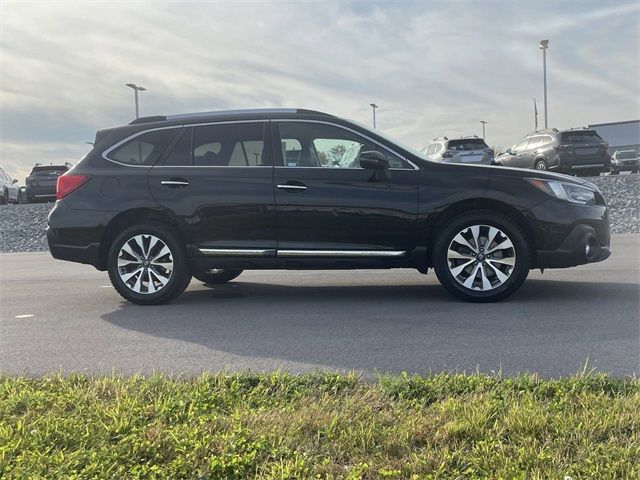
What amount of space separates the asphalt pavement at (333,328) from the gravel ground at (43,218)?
8270 mm

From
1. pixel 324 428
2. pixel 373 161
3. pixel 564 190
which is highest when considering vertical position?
pixel 373 161

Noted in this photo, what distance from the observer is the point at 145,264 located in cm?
615

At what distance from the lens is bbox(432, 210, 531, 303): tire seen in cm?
575

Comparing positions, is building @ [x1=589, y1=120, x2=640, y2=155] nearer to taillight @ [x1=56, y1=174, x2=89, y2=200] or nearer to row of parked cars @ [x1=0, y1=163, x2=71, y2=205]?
row of parked cars @ [x1=0, y1=163, x2=71, y2=205]

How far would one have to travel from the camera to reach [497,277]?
5793 millimetres

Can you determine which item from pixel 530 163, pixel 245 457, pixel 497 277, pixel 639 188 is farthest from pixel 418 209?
pixel 530 163

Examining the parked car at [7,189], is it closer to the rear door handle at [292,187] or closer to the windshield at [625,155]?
the rear door handle at [292,187]

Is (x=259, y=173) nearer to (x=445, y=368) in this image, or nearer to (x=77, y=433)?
(x=445, y=368)

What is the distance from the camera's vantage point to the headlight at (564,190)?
19.0ft

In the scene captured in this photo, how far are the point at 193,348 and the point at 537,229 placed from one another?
338 cm

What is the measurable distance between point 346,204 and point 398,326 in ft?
4.76

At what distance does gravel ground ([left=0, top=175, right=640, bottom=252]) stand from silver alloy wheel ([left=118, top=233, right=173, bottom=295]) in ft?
38.0

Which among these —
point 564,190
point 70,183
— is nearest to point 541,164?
point 564,190

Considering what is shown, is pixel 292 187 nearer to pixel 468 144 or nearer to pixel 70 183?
pixel 70 183
